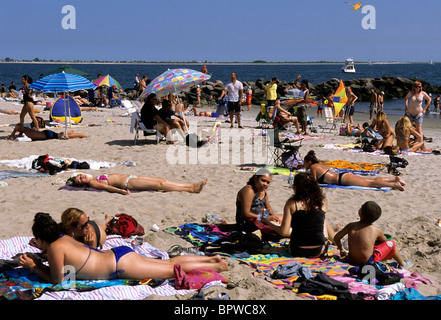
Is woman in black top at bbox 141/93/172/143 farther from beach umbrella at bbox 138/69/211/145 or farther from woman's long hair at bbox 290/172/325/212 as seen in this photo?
woman's long hair at bbox 290/172/325/212

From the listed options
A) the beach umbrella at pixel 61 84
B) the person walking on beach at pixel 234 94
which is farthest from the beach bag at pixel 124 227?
the person walking on beach at pixel 234 94

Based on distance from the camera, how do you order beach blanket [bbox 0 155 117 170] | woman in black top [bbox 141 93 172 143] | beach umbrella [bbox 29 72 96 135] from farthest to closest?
woman in black top [bbox 141 93 172 143], beach umbrella [bbox 29 72 96 135], beach blanket [bbox 0 155 117 170]

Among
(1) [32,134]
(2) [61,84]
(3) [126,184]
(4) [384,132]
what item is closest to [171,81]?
(2) [61,84]

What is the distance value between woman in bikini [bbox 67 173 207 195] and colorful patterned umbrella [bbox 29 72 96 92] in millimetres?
4563

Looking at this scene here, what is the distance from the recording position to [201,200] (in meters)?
7.17

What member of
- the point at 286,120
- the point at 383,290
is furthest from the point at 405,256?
the point at 286,120

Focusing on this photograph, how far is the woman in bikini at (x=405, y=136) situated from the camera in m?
10.9

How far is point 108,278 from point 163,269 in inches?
18.6

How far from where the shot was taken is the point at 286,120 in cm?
1401

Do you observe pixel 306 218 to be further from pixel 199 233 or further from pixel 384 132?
→ pixel 384 132

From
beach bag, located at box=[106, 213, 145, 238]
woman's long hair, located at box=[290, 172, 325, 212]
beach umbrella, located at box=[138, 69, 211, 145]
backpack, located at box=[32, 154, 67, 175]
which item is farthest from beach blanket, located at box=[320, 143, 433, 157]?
beach bag, located at box=[106, 213, 145, 238]

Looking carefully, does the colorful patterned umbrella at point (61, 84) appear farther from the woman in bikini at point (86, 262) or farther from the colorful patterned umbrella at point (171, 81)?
the woman in bikini at point (86, 262)

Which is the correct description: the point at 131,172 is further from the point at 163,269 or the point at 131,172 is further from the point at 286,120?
the point at 286,120

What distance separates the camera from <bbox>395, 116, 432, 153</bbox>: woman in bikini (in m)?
10.9
